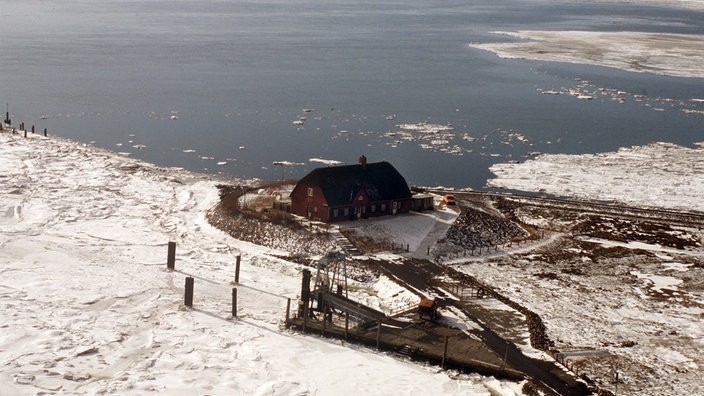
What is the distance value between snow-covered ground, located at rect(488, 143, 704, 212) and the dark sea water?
2785mm

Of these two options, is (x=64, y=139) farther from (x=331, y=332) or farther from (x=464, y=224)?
(x=331, y=332)

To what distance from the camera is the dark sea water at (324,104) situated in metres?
81.7

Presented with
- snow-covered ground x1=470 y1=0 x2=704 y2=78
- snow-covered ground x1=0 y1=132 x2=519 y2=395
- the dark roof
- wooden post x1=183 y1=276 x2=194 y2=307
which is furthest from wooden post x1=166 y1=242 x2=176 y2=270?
snow-covered ground x1=470 y1=0 x2=704 y2=78

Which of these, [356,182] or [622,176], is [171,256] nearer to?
[356,182]

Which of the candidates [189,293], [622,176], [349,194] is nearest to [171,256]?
[189,293]

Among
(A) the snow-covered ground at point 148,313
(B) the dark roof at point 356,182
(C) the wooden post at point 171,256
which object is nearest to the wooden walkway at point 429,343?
(A) the snow-covered ground at point 148,313

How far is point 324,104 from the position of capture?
105m

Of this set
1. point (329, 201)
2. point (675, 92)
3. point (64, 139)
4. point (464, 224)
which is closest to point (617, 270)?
point (464, 224)

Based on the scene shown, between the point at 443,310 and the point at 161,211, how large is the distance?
2410 cm

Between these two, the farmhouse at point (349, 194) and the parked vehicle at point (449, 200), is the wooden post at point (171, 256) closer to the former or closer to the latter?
the farmhouse at point (349, 194)

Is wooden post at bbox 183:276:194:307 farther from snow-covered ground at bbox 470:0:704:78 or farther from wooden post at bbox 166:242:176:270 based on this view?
snow-covered ground at bbox 470:0:704:78

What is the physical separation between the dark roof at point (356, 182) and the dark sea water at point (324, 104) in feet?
39.8

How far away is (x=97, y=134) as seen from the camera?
85.7 meters

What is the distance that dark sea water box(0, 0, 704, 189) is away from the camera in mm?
81688
